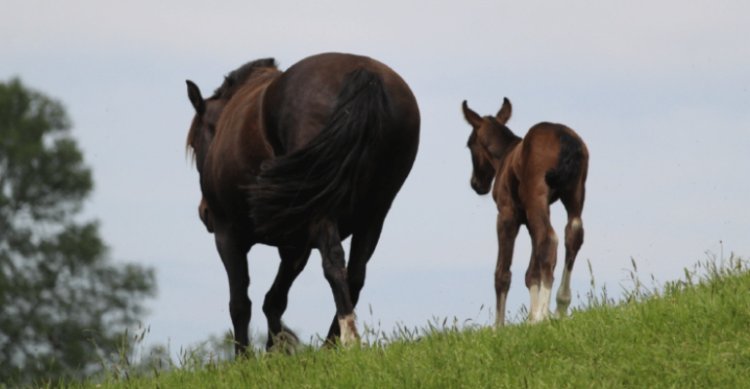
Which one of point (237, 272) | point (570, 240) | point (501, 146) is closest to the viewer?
point (237, 272)

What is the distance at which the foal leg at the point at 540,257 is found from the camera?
1416 centimetres

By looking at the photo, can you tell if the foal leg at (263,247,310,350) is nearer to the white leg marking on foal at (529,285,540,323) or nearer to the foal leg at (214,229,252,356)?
the foal leg at (214,229,252,356)

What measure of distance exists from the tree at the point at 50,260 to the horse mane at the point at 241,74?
18.4 meters

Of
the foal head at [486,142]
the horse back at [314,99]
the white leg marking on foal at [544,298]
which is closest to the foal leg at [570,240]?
the white leg marking on foal at [544,298]

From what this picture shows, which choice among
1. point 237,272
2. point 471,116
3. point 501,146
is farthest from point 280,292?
point 471,116

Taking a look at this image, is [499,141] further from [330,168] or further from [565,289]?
[330,168]

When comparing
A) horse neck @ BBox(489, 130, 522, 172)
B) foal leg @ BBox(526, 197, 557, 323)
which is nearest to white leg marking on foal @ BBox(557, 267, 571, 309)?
foal leg @ BBox(526, 197, 557, 323)

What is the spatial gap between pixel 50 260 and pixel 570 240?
21.8 metres

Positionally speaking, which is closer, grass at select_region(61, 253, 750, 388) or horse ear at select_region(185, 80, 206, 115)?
grass at select_region(61, 253, 750, 388)

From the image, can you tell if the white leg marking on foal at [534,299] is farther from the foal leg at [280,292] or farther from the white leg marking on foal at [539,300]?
the foal leg at [280,292]

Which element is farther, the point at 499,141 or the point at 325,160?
the point at 499,141

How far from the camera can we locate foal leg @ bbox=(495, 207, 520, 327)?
15156 mm

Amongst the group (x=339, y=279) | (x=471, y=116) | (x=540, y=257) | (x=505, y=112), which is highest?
(x=505, y=112)

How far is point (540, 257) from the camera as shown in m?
14.5
